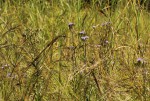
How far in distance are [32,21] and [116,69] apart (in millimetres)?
1189

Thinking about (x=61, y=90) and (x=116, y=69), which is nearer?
(x=61, y=90)

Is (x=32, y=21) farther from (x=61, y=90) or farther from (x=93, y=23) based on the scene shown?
(x=61, y=90)

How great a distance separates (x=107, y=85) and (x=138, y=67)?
218 millimetres

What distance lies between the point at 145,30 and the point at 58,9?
3.55ft

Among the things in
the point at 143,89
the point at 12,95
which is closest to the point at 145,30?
the point at 143,89

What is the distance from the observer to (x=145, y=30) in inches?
104

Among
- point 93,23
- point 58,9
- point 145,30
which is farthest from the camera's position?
point 58,9

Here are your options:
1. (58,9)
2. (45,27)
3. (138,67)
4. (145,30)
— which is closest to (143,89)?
(138,67)

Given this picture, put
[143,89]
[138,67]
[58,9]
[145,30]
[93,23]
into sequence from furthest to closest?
[58,9] < [93,23] < [145,30] < [138,67] < [143,89]

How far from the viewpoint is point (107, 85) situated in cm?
163

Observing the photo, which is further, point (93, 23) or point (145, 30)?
point (93, 23)

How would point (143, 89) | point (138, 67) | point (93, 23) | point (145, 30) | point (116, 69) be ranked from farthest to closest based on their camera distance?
point (93, 23), point (145, 30), point (116, 69), point (138, 67), point (143, 89)

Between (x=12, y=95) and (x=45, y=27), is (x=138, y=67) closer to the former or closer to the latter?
(x=12, y=95)

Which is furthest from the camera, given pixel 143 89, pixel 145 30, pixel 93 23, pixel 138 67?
pixel 93 23
